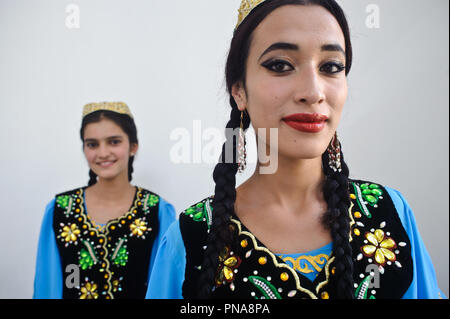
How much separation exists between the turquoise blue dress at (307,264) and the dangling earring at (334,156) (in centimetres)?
18

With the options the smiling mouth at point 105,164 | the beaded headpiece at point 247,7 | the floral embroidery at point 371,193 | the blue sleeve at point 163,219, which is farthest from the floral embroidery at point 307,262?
the smiling mouth at point 105,164

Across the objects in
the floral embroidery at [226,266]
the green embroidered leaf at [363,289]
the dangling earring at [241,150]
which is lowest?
the green embroidered leaf at [363,289]

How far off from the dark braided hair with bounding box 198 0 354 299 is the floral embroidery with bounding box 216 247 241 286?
0.02 meters

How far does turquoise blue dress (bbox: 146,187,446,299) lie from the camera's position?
2.68 feet

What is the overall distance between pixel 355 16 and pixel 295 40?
4.96 feet

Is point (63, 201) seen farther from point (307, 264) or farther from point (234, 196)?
point (307, 264)

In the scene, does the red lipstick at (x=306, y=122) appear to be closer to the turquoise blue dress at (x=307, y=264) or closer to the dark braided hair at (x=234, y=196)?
the dark braided hair at (x=234, y=196)

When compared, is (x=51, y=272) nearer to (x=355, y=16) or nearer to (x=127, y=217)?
(x=127, y=217)

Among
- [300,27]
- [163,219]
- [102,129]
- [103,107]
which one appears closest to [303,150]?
[300,27]

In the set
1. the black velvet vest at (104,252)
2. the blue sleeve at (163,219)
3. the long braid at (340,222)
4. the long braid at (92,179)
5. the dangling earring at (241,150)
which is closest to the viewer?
the long braid at (340,222)

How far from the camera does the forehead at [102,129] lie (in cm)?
209

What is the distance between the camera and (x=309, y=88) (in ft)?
2.57

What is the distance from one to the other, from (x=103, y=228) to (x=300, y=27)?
167 centimetres

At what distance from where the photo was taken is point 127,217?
1.99 meters
